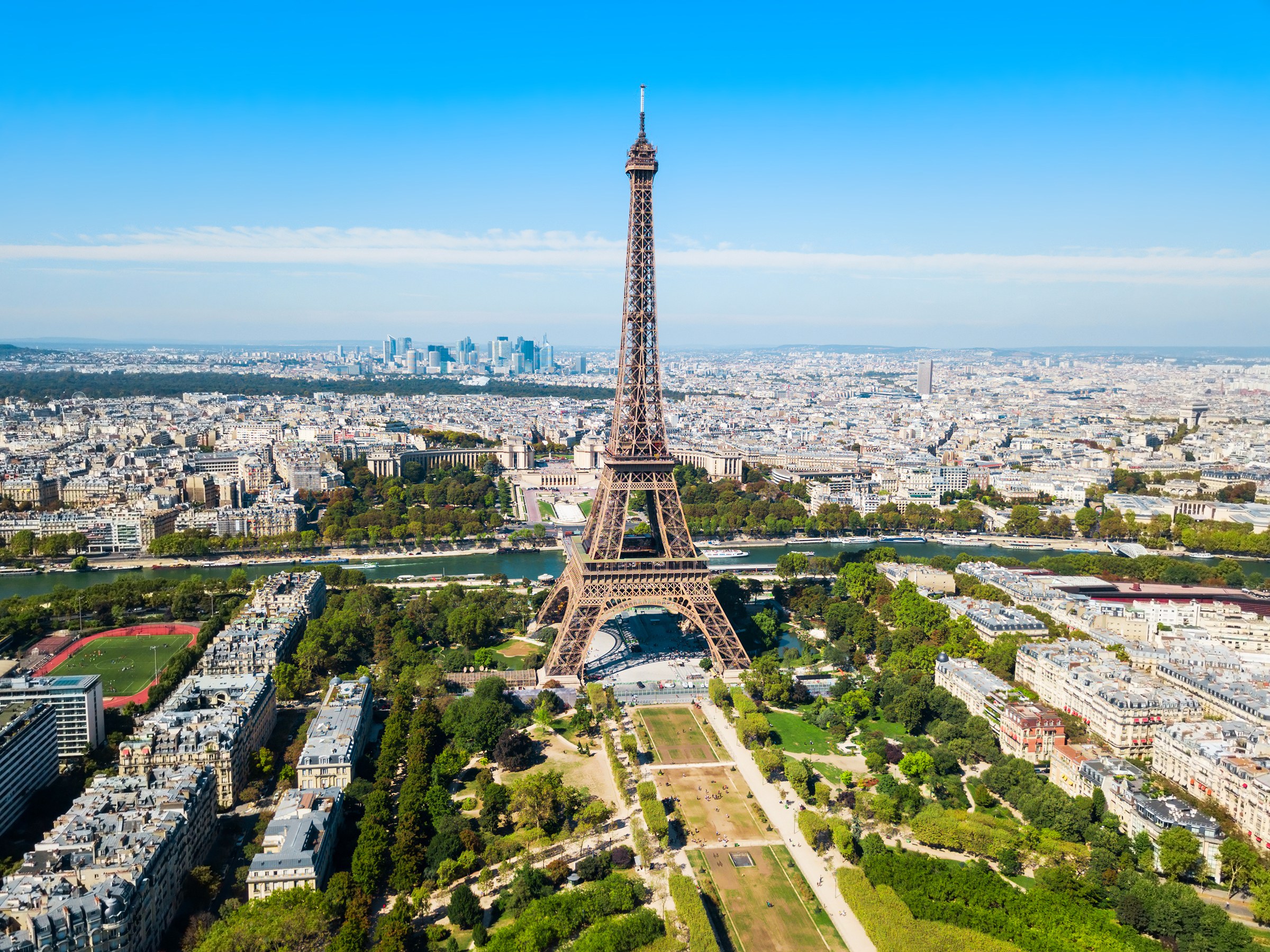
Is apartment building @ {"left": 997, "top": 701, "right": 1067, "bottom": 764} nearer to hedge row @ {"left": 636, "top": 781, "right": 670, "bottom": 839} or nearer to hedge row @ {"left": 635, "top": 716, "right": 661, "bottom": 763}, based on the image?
hedge row @ {"left": 635, "top": 716, "right": 661, "bottom": 763}

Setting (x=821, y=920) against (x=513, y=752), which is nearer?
(x=821, y=920)

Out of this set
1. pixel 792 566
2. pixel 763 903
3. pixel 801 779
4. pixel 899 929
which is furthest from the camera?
pixel 792 566

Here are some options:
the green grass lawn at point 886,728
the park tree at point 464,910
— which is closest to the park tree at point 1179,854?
the green grass lawn at point 886,728

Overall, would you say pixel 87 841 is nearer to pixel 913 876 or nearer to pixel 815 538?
pixel 913 876

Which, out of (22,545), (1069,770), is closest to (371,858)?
(1069,770)

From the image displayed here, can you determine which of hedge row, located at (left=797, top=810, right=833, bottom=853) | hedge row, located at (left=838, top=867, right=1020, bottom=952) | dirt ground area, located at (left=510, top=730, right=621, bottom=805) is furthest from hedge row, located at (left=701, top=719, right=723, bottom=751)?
hedge row, located at (left=838, top=867, right=1020, bottom=952)

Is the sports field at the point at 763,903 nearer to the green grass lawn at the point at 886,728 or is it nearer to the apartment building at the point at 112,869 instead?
the green grass lawn at the point at 886,728

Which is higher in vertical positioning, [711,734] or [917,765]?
[917,765]

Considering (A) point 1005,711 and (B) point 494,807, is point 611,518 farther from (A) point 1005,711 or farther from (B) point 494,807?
(A) point 1005,711
